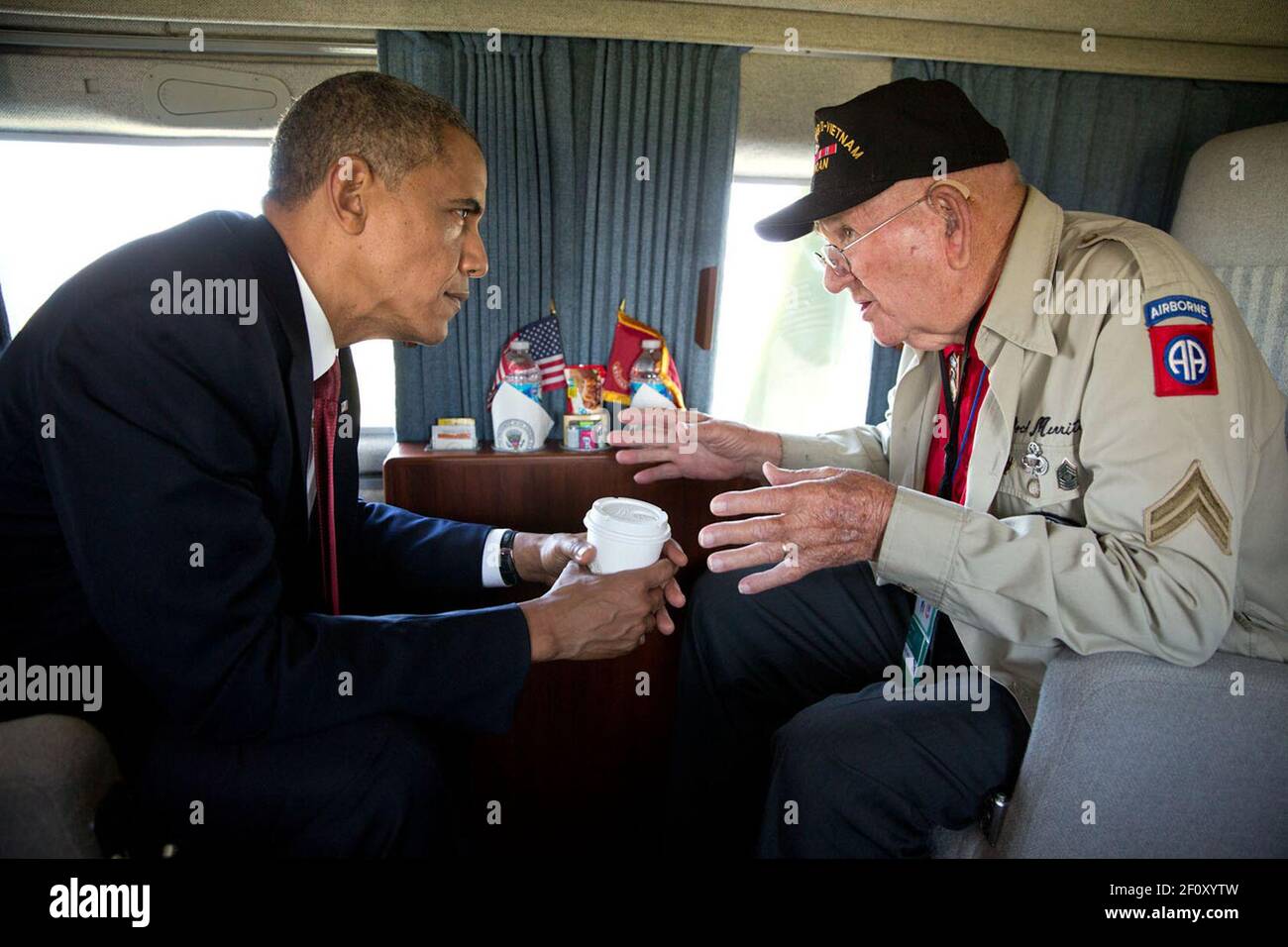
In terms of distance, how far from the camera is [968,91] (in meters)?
2.24

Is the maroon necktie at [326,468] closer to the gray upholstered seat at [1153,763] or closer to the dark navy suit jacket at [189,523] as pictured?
the dark navy suit jacket at [189,523]

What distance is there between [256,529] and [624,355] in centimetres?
133

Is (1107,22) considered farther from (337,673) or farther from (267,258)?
(337,673)

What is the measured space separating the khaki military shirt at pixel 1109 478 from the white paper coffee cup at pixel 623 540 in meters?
0.40

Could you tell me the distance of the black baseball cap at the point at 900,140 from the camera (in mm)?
1370

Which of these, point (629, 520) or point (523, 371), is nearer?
point (629, 520)

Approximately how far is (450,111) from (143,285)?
618mm

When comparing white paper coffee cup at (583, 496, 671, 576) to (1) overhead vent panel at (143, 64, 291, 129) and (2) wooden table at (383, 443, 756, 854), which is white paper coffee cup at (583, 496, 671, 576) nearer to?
(2) wooden table at (383, 443, 756, 854)

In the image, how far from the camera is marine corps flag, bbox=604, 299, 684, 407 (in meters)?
2.20

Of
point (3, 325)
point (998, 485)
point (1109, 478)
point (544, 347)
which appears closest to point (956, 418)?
point (998, 485)

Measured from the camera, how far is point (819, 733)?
1312 mm

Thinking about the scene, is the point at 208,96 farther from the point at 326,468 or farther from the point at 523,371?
the point at 326,468

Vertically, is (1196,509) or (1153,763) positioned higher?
(1196,509)

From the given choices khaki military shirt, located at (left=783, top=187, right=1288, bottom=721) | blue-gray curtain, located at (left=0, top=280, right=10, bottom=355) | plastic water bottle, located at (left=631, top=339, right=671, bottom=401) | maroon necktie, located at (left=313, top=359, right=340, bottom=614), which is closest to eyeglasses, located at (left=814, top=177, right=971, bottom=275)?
khaki military shirt, located at (left=783, top=187, right=1288, bottom=721)
